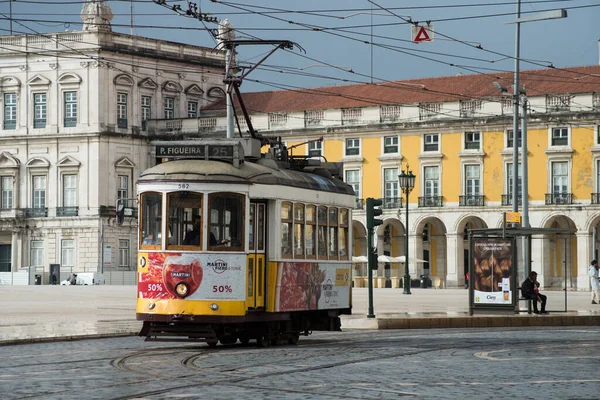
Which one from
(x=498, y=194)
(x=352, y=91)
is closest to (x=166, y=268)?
(x=498, y=194)

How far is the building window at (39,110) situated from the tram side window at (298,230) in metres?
55.6

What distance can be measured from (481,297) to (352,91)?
144 ft

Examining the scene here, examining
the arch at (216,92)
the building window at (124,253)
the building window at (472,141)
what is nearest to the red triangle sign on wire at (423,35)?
the building window at (472,141)

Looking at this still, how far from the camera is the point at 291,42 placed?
20.3 meters

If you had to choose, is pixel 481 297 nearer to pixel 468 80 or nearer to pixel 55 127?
pixel 468 80

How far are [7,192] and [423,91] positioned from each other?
A: 74.5 feet

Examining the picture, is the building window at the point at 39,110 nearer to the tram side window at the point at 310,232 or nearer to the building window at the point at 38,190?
the building window at the point at 38,190

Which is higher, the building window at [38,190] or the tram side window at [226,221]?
the building window at [38,190]

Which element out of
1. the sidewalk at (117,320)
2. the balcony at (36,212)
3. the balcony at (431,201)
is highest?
the balcony at (431,201)

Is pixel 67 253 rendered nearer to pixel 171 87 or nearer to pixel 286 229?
pixel 171 87

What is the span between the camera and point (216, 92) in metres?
77.4

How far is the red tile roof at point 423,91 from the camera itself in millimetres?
64062

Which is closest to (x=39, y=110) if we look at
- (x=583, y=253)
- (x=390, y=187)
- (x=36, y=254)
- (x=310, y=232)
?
(x=36, y=254)

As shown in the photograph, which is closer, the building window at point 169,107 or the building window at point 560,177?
the building window at point 560,177
